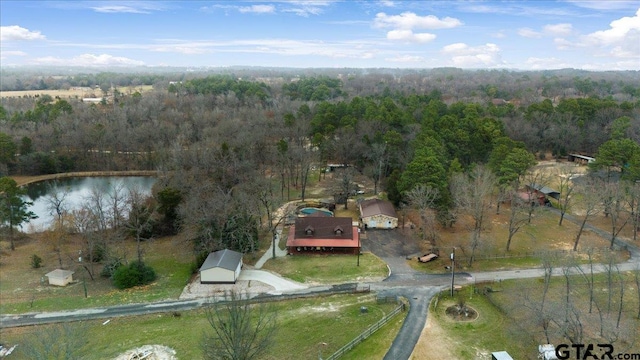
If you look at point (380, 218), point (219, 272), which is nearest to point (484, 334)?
point (219, 272)

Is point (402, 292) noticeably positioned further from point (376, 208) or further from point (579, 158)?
point (579, 158)

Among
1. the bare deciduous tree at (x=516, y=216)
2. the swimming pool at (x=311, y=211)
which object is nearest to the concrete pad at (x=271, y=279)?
the swimming pool at (x=311, y=211)

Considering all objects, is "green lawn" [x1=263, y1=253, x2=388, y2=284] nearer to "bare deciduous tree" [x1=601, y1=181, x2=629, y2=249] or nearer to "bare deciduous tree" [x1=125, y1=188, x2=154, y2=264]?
"bare deciduous tree" [x1=125, y1=188, x2=154, y2=264]

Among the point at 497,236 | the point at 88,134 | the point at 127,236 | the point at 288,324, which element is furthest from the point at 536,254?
the point at 88,134

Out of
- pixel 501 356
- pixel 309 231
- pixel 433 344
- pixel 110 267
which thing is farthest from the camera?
pixel 309 231

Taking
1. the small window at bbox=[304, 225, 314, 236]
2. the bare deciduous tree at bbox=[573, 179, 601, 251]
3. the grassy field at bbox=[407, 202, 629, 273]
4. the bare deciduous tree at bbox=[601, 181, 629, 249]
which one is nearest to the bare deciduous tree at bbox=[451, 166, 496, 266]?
the grassy field at bbox=[407, 202, 629, 273]

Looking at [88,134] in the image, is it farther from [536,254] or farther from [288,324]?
[536,254]
